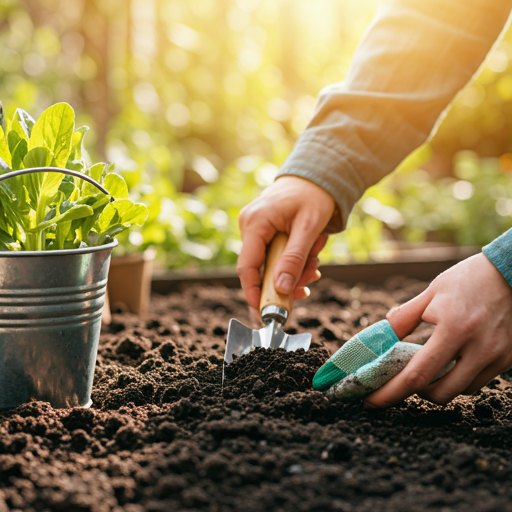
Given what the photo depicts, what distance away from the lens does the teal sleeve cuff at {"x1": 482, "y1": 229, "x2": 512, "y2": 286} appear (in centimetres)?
114

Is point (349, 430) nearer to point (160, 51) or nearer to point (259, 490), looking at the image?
point (259, 490)

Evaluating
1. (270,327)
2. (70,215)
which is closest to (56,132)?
(70,215)

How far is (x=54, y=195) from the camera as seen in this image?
127 centimetres

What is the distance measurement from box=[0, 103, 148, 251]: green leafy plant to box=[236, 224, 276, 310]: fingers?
0.40 meters

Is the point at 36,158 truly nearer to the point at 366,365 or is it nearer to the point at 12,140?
the point at 12,140

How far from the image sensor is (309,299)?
2740 millimetres

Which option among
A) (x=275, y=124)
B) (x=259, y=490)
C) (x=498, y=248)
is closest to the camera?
(x=259, y=490)

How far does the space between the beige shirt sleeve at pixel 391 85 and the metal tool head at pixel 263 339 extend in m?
0.42

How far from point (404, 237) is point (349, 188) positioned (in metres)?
3.09

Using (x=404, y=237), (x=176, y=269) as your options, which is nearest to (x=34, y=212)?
(x=176, y=269)

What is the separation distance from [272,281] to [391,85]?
0.74 m

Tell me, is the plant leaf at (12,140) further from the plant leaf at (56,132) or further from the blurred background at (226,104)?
the blurred background at (226,104)

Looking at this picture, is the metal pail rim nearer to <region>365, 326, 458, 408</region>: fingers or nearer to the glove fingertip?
the glove fingertip

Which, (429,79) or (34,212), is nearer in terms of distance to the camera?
→ (34,212)
